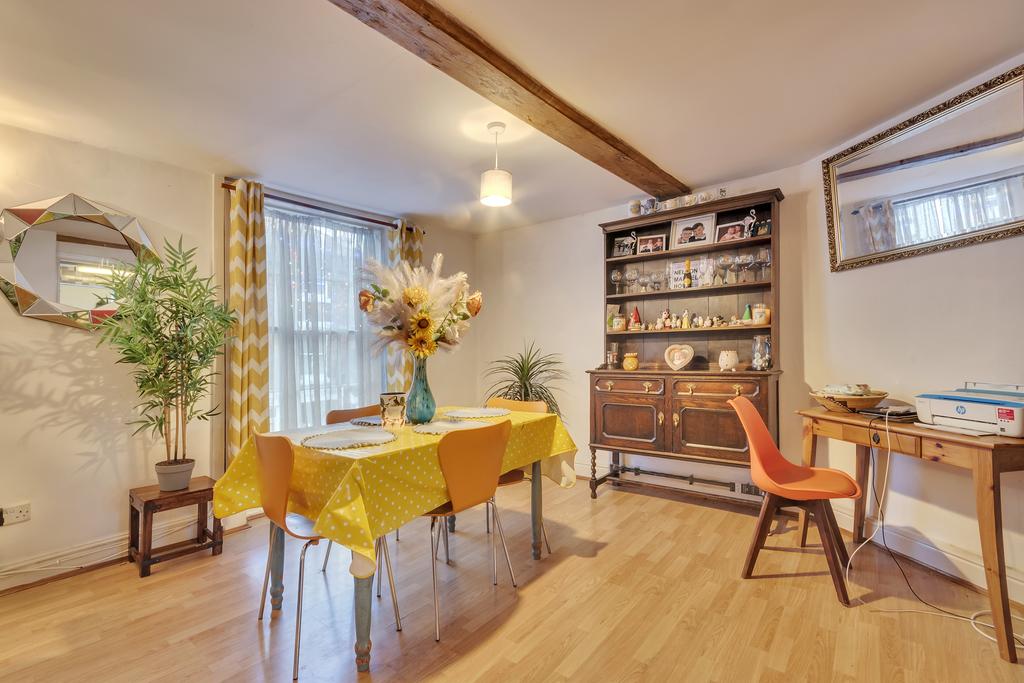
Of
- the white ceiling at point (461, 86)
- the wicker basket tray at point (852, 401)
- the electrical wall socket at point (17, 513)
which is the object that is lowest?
the electrical wall socket at point (17, 513)

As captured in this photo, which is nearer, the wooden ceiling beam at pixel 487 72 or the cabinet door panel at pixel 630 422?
the wooden ceiling beam at pixel 487 72

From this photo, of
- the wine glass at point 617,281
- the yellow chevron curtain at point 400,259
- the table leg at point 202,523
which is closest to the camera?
the table leg at point 202,523

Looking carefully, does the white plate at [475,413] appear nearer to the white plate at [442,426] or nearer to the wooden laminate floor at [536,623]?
the white plate at [442,426]

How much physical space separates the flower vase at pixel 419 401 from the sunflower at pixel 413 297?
287 millimetres

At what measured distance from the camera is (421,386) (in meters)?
2.34

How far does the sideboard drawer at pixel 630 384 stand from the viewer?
11.4 ft

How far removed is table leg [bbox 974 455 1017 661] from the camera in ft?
5.81

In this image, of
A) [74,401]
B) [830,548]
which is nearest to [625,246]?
[830,548]

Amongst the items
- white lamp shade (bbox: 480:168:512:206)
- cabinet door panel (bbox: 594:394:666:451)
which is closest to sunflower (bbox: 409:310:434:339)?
white lamp shade (bbox: 480:168:512:206)

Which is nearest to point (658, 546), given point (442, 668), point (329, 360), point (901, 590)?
point (901, 590)

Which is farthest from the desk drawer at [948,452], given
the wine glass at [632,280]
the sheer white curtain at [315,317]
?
the sheer white curtain at [315,317]

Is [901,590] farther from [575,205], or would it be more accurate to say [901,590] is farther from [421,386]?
[575,205]

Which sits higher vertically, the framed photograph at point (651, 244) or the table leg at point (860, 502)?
the framed photograph at point (651, 244)

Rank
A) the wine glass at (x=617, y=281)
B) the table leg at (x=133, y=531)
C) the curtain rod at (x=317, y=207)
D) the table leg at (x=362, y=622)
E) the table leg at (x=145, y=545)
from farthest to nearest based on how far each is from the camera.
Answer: the wine glass at (x=617, y=281) → the curtain rod at (x=317, y=207) → the table leg at (x=133, y=531) → the table leg at (x=145, y=545) → the table leg at (x=362, y=622)
